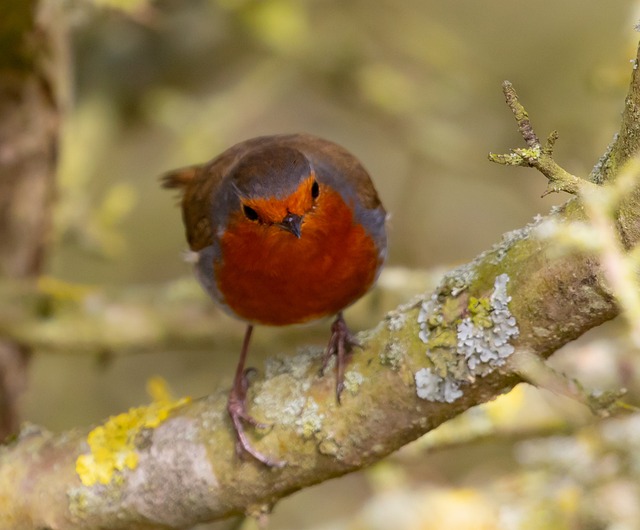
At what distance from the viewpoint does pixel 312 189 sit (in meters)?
3.11

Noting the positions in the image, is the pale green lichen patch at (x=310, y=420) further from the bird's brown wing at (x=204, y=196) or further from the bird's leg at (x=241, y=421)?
the bird's brown wing at (x=204, y=196)

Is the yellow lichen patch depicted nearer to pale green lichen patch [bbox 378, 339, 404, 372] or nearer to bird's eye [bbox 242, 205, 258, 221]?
bird's eye [bbox 242, 205, 258, 221]

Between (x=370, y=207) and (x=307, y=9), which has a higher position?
(x=307, y=9)

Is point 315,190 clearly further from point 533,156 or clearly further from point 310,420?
point 533,156

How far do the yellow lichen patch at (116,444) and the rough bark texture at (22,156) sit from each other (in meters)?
1.97

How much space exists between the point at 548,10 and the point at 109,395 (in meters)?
4.43

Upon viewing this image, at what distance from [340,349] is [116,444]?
2.76ft

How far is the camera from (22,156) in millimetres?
4336

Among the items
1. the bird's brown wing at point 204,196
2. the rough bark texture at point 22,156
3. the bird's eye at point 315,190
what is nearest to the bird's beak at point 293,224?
the bird's eye at point 315,190

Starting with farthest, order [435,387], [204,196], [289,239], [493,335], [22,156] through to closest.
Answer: [22,156] < [204,196] < [289,239] < [435,387] < [493,335]

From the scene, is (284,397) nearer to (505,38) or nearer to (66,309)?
(66,309)

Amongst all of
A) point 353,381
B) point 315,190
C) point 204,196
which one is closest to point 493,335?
point 353,381

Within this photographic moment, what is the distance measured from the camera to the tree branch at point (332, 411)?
208 cm

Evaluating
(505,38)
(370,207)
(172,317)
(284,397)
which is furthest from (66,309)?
(505,38)
